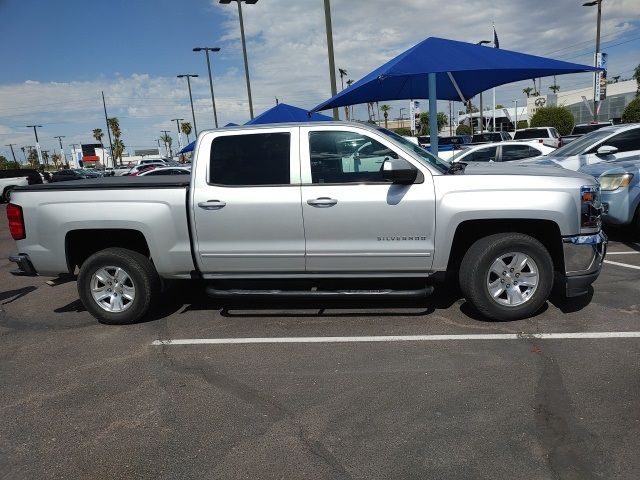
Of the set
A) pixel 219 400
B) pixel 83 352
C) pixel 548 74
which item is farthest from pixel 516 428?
pixel 548 74

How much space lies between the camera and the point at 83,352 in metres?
4.69

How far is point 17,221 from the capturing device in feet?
17.0

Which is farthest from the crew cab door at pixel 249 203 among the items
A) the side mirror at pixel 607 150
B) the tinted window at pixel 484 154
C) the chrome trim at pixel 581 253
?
the tinted window at pixel 484 154

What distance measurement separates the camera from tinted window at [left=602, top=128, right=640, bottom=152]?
9.55 meters

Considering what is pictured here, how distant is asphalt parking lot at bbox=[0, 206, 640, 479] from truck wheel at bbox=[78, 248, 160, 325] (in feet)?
0.62

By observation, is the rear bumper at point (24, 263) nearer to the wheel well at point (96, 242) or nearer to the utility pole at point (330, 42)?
the wheel well at point (96, 242)

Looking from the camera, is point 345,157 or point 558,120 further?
point 558,120

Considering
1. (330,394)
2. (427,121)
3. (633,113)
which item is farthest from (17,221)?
(427,121)

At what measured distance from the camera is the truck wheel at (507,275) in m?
4.61

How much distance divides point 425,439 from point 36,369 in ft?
11.0

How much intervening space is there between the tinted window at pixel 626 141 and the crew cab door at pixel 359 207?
6.82m

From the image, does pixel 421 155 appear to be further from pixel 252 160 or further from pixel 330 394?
pixel 330 394

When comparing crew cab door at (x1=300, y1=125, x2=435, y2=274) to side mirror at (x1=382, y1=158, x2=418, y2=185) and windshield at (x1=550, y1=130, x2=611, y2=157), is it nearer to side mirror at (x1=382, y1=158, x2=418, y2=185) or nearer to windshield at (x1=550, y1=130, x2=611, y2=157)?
side mirror at (x1=382, y1=158, x2=418, y2=185)

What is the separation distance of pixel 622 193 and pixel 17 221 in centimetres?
773
